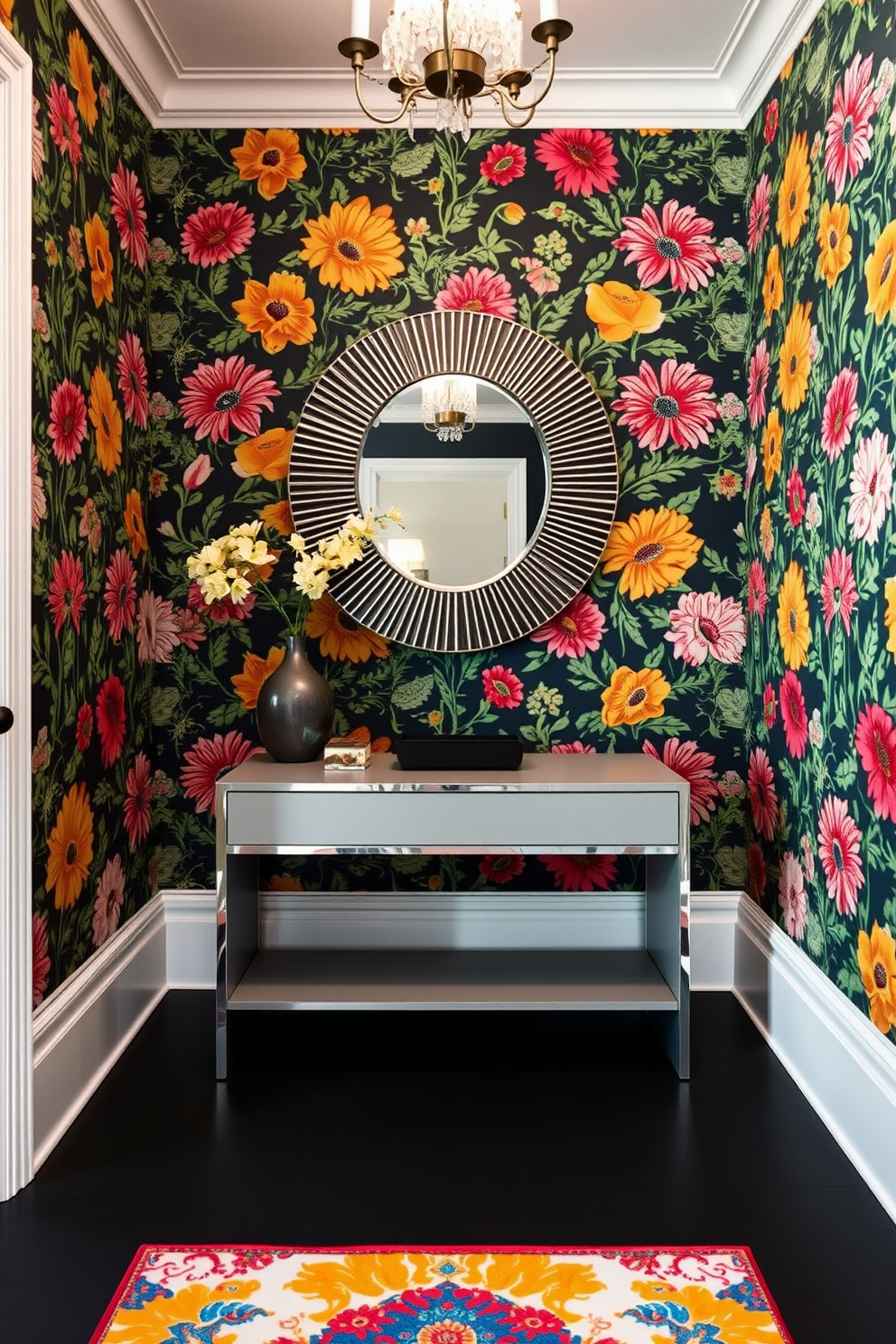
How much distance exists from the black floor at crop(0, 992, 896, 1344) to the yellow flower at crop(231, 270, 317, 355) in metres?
1.98

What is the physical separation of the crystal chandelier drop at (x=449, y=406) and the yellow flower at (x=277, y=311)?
404 millimetres

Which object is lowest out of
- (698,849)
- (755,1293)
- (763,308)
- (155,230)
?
(755,1293)

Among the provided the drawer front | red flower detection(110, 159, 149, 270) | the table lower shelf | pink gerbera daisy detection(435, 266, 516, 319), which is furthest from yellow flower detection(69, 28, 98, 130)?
the table lower shelf

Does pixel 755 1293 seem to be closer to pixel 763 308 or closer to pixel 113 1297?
pixel 113 1297

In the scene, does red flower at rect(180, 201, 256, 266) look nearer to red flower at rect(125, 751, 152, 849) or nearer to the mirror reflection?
the mirror reflection

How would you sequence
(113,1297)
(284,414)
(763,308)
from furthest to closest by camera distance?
(284,414)
(763,308)
(113,1297)

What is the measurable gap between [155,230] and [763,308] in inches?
70.2

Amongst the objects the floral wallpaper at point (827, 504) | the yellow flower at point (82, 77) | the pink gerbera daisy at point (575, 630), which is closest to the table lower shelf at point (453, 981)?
the floral wallpaper at point (827, 504)

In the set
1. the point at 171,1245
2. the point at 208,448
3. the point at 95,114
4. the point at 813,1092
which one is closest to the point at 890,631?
the point at 813,1092

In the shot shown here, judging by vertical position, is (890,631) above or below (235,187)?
below

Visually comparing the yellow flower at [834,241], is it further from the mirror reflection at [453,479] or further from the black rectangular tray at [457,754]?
the black rectangular tray at [457,754]

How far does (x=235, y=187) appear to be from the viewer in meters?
2.83

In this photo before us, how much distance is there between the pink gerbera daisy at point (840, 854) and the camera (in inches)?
79.8

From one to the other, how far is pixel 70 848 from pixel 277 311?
5.40 feet
